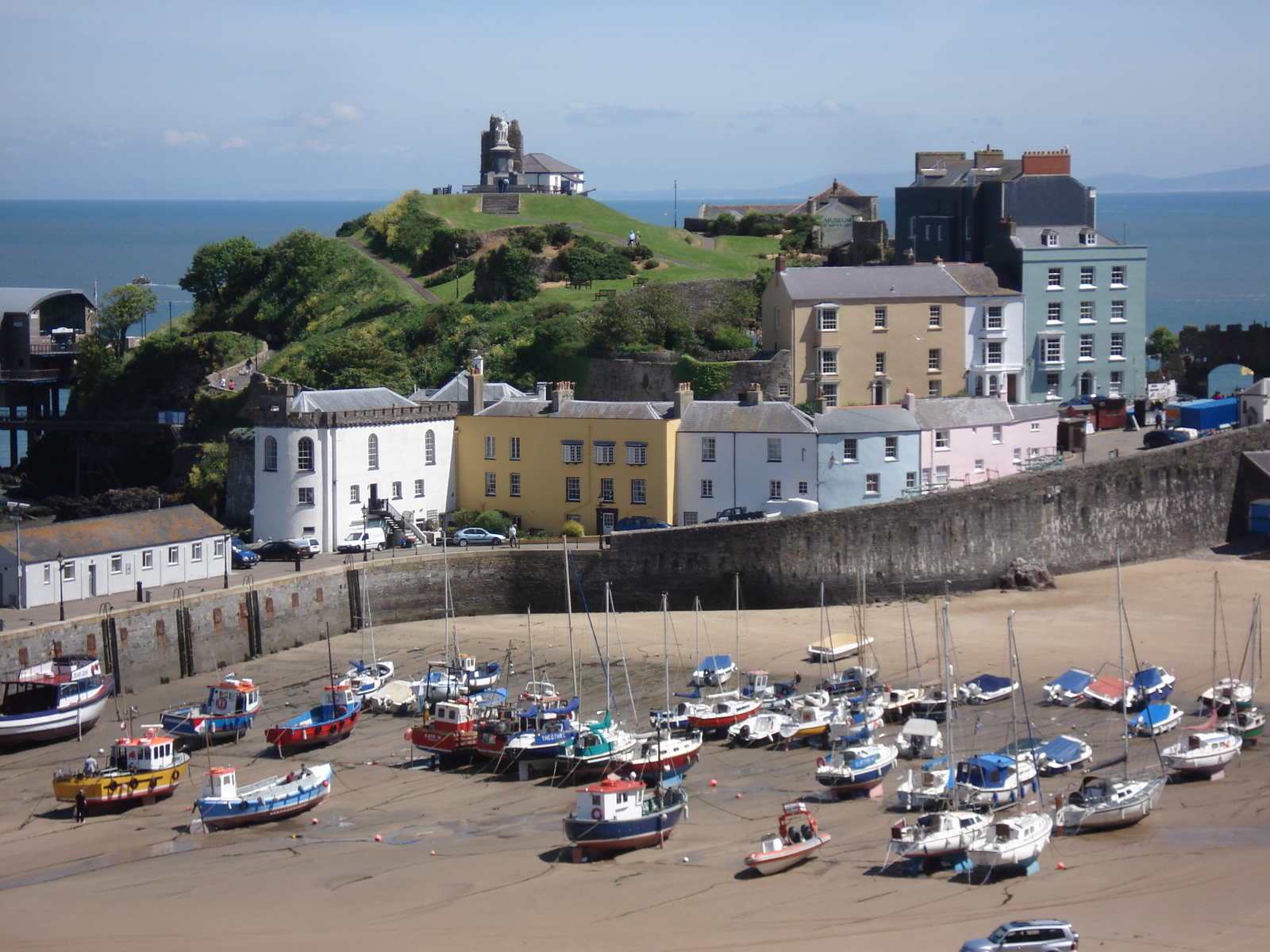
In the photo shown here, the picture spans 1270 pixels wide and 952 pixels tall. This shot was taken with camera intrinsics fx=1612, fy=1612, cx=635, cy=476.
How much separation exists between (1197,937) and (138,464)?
4502 cm

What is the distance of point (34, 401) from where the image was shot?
6575 cm

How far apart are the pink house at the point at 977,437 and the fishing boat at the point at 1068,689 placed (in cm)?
1187

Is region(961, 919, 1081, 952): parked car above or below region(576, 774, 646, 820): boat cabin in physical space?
below

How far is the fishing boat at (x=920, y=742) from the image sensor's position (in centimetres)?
3053

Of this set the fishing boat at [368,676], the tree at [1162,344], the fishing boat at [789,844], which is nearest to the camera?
the fishing boat at [789,844]

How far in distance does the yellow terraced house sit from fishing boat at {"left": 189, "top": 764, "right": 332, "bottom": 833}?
1767cm

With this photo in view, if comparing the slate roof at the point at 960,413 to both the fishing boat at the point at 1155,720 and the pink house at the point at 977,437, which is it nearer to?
the pink house at the point at 977,437

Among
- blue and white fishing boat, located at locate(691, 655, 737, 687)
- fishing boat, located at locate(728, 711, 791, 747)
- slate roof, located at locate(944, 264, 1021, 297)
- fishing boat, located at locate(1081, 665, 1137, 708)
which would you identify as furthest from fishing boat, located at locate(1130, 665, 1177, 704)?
slate roof, located at locate(944, 264, 1021, 297)

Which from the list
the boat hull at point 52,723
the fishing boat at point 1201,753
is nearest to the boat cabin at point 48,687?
the boat hull at point 52,723

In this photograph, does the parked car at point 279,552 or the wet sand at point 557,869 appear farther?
the parked car at point 279,552

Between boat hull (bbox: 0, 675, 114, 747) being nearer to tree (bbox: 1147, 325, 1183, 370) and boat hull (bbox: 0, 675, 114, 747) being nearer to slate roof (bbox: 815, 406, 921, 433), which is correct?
slate roof (bbox: 815, 406, 921, 433)

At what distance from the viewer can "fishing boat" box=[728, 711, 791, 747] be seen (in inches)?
1252

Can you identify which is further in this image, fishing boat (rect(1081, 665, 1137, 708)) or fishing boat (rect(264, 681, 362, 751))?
fishing boat (rect(1081, 665, 1137, 708))

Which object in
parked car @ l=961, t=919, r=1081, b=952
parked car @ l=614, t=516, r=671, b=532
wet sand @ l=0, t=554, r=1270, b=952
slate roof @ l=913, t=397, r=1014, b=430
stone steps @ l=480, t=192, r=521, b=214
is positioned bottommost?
wet sand @ l=0, t=554, r=1270, b=952
